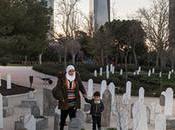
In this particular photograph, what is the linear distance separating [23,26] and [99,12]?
1752 inches

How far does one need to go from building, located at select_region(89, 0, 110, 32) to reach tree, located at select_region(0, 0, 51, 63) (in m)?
36.0

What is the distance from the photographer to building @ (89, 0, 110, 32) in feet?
226

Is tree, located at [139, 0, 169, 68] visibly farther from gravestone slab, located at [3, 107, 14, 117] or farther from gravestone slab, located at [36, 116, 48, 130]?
gravestone slab, located at [36, 116, 48, 130]

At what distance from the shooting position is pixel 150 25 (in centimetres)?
4700

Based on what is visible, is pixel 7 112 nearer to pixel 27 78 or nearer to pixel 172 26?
pixel 27 78

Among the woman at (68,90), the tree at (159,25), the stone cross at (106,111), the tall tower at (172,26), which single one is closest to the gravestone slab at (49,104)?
the stone cross at (106,111)

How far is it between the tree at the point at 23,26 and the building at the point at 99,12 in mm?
36015

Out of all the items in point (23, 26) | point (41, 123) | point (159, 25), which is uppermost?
point (159, 25)

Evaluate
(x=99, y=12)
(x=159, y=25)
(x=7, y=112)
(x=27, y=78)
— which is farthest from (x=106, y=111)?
Answer: (x=99, y=12)

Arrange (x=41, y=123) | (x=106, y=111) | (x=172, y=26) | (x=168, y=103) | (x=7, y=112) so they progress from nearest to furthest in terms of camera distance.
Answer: (x=41, y=123) → (x=106, y=111) → (x=168, y=103) → (x=7, y=112) → (x=172, y=26)

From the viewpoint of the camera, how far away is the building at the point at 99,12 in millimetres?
68938

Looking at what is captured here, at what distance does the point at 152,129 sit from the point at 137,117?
2.86 meters

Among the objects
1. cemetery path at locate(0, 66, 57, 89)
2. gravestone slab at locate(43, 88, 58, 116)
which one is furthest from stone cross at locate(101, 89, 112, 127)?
cemetery path at locate(0, 66, 57, 89)

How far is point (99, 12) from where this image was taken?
72438 millimetres
